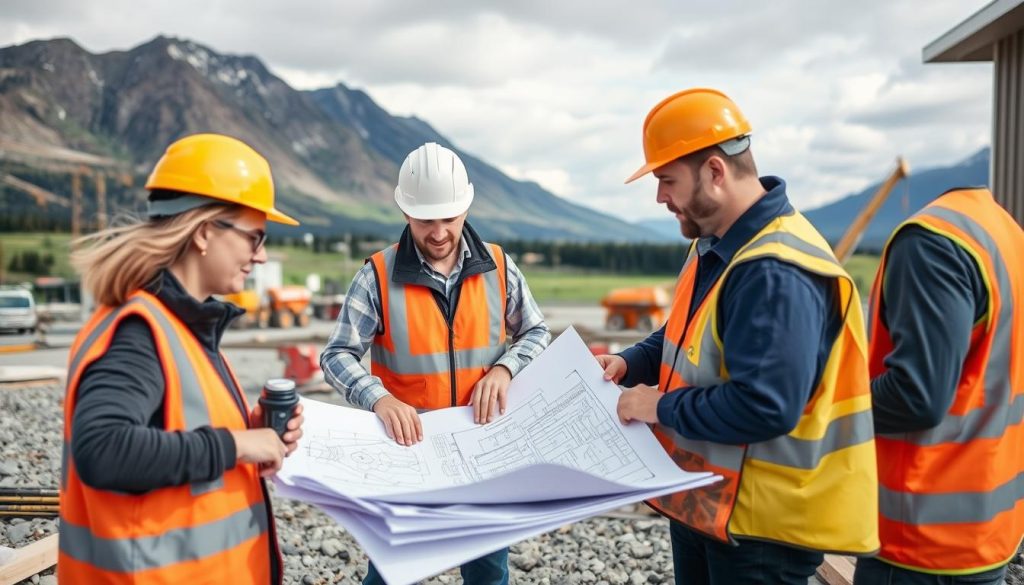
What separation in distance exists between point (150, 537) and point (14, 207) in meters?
175

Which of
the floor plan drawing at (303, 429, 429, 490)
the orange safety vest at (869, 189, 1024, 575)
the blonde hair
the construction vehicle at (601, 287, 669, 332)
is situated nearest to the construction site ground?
the orange safety vest at (869, 189, 1024, 575)

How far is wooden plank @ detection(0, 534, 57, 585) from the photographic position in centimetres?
377

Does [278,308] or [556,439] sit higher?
[556,439]

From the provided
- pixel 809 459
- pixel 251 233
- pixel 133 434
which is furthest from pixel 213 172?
pixel 809 459

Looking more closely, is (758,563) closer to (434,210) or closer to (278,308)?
(434,210)

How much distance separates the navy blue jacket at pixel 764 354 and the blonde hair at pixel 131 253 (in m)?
1.33

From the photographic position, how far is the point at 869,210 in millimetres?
32125

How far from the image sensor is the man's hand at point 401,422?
98.6 inches

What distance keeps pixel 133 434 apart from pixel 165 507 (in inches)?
10.0

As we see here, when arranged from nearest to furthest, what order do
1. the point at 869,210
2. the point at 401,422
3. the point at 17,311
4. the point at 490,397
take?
the point at 401,422, the point at 490,397, the point at 17,311, the point at 869,210

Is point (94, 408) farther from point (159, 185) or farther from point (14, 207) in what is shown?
point (14, 207)

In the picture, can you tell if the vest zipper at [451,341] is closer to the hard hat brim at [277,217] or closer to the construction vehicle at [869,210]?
the hard hat brim at [277,217]

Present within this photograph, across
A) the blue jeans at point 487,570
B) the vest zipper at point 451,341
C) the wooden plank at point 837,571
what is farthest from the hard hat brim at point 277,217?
the wooden plank at point 837,571

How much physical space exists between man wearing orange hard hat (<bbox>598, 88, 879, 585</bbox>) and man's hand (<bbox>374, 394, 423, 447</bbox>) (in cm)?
72
